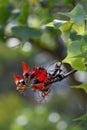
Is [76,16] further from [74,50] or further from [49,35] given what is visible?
[49,35]

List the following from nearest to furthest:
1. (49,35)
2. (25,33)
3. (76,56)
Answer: (76,56) → (25,33) → (49,35)

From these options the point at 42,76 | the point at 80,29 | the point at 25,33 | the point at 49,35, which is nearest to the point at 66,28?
the point at 80,29

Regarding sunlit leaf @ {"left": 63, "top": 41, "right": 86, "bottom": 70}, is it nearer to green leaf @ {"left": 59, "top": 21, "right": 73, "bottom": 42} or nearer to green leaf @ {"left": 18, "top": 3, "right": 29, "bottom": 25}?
green leaf @ {"left": 59, "top": 21, "right": 73, "bottom": 42}

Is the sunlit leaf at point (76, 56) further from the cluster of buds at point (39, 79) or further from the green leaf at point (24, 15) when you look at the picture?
the green leaf at point (24, 15)

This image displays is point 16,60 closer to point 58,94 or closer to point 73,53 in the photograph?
point 58,94

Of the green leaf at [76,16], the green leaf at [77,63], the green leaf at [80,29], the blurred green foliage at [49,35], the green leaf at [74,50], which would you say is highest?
the green leaf at [76,16]

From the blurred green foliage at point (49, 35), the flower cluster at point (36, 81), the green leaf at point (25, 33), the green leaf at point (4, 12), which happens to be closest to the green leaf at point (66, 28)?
the blurred green foliage at point (49, 35)
